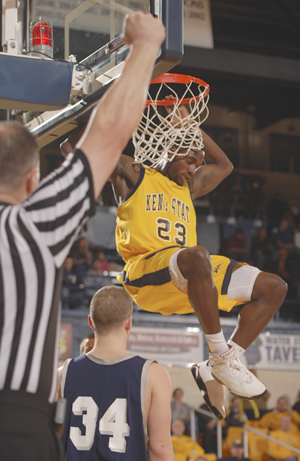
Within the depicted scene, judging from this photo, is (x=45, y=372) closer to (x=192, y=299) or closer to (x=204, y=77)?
(x=192, y=299)

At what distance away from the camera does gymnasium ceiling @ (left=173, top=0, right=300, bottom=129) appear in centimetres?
1341

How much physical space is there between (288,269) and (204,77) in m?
5.54

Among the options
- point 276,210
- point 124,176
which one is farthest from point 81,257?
point 124,176

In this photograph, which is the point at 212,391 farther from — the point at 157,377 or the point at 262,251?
the point at 262,251

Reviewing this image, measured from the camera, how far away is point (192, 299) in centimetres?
338

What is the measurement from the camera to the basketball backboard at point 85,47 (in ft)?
11.2

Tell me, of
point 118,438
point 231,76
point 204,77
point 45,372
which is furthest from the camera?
point 204,77

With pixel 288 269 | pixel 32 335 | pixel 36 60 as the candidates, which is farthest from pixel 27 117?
pixel 288 269

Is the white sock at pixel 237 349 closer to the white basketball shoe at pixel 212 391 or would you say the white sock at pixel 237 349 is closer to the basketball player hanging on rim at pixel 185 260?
the basketball player hanging on rim at pixel 185 260

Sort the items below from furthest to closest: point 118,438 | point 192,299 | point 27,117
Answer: point 27,117
point 192,299
point 118,438

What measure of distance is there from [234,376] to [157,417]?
582mm

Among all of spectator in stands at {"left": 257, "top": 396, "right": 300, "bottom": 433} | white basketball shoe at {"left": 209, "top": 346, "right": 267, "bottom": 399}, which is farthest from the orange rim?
spectator in stands at {"left": 257, "top": 396, "right": 300, "bottom": 433}

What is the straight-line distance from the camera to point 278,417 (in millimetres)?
11438

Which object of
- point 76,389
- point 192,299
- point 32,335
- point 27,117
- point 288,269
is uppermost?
point 288,269
